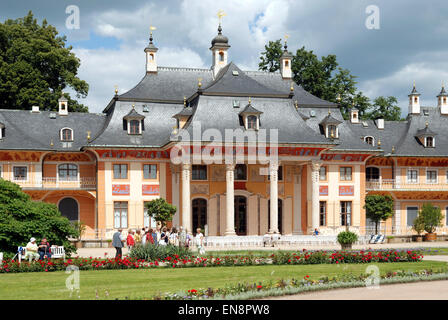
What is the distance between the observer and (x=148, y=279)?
21.0 meters

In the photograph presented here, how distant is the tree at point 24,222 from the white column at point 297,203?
2416 cm

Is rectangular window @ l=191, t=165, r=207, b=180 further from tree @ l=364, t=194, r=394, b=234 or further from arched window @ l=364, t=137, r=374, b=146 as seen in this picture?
arched window @ l=364, t=137, r=374, b=146

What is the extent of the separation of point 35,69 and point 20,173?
12579mm

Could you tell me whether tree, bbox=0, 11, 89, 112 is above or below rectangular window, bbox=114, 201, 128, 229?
above

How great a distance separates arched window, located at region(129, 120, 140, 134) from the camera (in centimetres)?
4859

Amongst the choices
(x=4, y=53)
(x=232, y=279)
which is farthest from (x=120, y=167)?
(x=232, y=279)

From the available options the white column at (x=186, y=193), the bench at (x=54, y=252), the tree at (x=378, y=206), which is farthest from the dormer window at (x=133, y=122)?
the bench at (x=54, y=252)

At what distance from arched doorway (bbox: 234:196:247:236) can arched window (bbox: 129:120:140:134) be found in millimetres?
8755

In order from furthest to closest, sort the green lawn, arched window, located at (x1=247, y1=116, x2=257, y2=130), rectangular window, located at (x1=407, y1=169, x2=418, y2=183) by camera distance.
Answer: rectangular window, located at (x1=407, y1=169, x2=418, y2=183) < arched window, located at (x1=247, y1=116, x2=257, y2=130) < the green lawn

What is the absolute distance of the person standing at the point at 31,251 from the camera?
Result: 2516 cm

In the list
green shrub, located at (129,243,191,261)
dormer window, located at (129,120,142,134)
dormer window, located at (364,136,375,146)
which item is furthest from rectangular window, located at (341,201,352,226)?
green shrub, located at (129,243,191,261)

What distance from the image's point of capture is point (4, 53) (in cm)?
5778

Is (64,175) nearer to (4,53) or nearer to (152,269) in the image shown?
(4,53)

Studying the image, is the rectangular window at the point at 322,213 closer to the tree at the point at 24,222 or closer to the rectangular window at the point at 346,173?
the rectangular window at the point at 346,173
